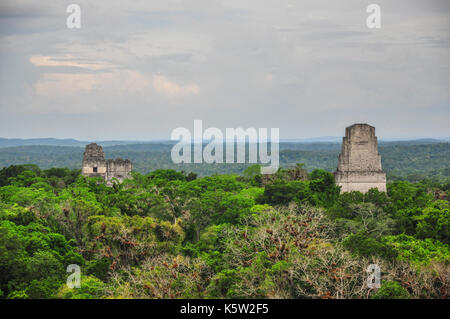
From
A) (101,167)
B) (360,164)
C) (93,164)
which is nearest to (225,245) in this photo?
(360,164)

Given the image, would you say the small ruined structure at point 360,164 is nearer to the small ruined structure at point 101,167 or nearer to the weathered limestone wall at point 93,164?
the small ruined structure at point 101,167

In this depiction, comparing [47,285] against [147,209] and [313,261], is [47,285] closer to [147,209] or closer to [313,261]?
[313,261]

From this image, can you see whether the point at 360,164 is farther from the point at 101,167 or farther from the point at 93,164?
the point at 93,164

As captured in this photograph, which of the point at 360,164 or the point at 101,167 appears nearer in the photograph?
the point at 360,164

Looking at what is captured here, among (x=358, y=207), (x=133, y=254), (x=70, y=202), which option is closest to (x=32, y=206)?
(x=70, y=202)

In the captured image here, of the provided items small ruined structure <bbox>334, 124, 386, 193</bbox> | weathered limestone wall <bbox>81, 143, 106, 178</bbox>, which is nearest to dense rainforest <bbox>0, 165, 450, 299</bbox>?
small ruined structure <bbox>334, 124, 386, 193</bbox>
